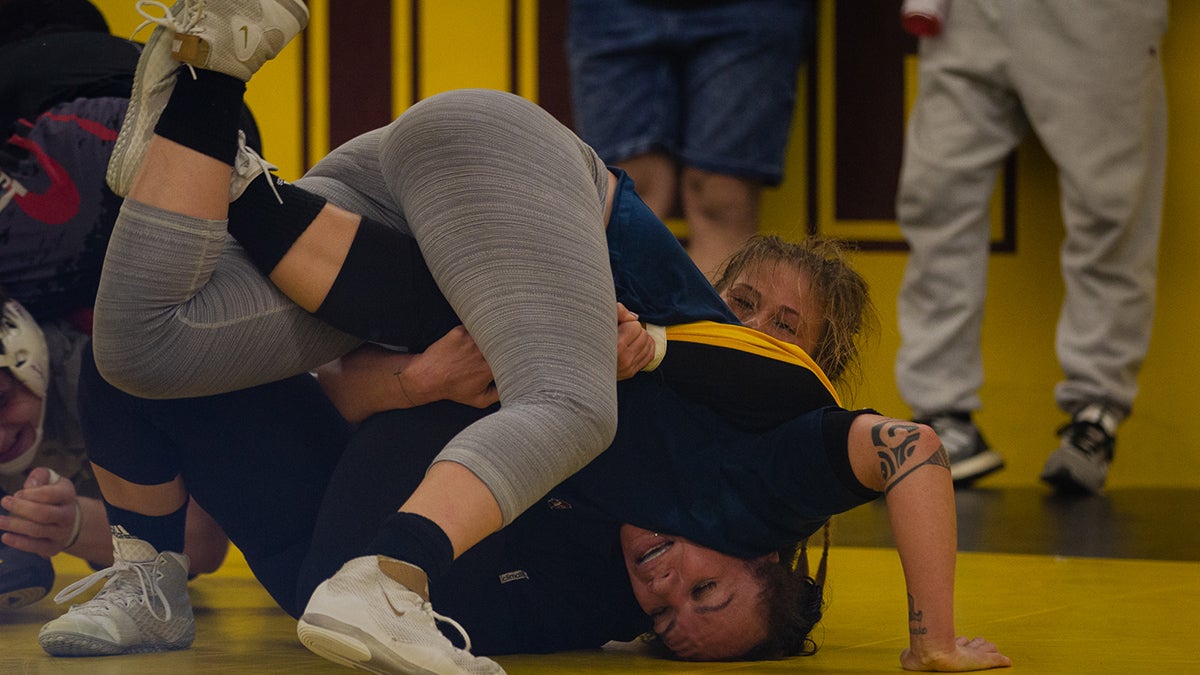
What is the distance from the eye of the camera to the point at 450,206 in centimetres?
167

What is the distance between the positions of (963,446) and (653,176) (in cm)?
112

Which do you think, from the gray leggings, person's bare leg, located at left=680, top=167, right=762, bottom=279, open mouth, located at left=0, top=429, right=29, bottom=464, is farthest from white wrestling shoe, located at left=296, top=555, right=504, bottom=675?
person's bare leg, located at left=680, top=167, right=762, bottom=279

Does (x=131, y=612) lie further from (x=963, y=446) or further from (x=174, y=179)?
(x=963, y=446)

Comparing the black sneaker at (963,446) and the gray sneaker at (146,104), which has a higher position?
the gray sneaker at (146,104)

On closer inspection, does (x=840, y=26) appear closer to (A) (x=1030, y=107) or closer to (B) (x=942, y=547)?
(A) (x=1030, y=107)

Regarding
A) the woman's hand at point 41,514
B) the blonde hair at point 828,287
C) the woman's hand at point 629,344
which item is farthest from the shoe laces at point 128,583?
the blonde hair at point 828,287

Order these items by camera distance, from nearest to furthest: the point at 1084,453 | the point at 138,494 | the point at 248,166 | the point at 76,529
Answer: the point at 248,166 < the point at 138,494 < the point at 76,529 < the point at 1084,453

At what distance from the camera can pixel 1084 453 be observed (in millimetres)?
3910

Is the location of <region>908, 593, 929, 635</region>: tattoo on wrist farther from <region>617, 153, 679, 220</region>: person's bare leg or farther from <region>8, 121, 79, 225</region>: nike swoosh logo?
<region>617, 153, 679, 220</region>: person's bare leg

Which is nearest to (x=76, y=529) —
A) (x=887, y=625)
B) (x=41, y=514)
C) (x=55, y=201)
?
(x=41, y=514)

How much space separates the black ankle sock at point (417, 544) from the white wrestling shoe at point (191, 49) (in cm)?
48

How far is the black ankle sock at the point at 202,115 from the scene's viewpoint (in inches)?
64.2

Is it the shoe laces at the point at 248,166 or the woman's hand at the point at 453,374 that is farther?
the woman's hand at the point at 453,374

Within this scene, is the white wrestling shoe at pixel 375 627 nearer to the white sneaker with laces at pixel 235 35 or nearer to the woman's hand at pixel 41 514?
the white sneaker with laces at pixel 235 35
